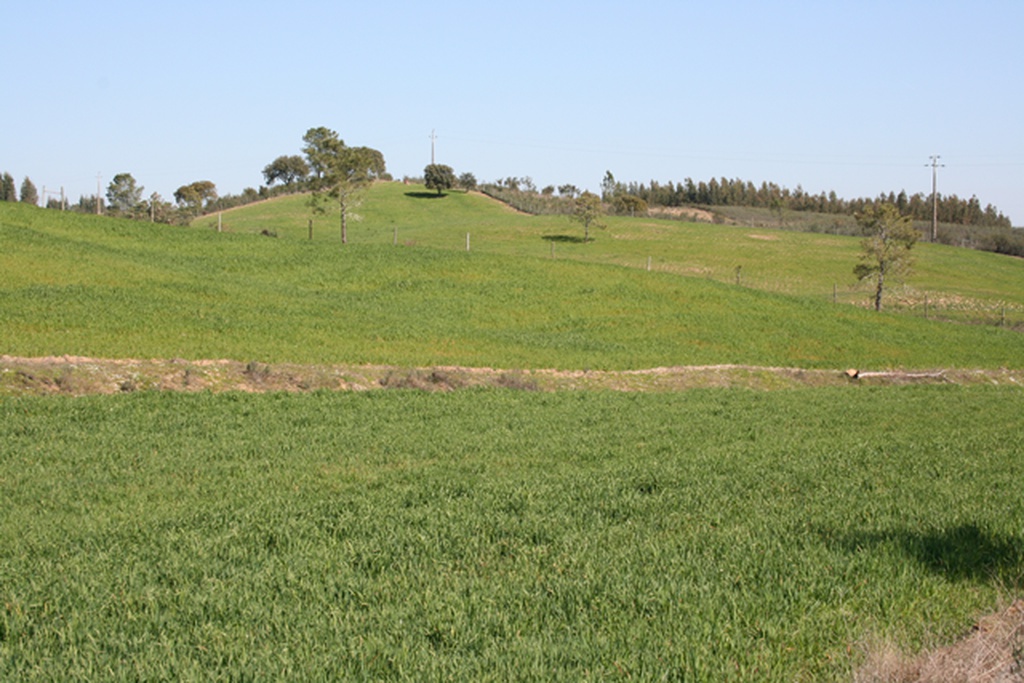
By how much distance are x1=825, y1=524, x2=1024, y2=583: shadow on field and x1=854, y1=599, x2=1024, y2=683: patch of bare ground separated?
1.34 meters

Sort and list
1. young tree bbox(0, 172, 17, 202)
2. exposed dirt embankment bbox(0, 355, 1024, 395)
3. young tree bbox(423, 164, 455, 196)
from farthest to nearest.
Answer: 1. young tree bbox(423, 164, 455, 196)
2. young tree bbox(0, 172, 17, 202)
3. exposed dirt embankment bbox(0, 355, 1024, 395)

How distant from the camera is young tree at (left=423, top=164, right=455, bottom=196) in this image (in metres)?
122

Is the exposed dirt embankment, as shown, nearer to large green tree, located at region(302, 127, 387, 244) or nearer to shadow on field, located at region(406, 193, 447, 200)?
large green tree, located at region(302, 127, 387, 244)

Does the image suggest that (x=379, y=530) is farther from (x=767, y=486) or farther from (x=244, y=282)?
(x=244, y=282)

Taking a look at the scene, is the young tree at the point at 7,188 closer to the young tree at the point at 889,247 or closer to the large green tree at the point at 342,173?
the large green tree at the point at 342,173

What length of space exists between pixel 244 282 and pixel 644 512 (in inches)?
1258

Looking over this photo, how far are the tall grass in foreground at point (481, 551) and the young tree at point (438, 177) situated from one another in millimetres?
108998

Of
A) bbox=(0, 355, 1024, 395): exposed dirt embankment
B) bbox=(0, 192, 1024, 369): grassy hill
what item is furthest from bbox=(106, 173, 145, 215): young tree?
bbox=(0, 355, 1024, 395): exposed dirt embankment

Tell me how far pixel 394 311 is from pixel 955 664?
32018mm

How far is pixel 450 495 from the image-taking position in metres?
10.1

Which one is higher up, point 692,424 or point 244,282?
point 244,282

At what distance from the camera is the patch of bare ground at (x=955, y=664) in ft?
16.4

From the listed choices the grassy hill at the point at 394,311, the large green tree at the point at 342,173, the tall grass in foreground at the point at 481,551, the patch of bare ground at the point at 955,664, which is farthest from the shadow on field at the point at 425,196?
the patch of bare ground at the point at 955,664

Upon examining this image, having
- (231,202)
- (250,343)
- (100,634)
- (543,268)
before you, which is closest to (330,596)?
(100,634)
